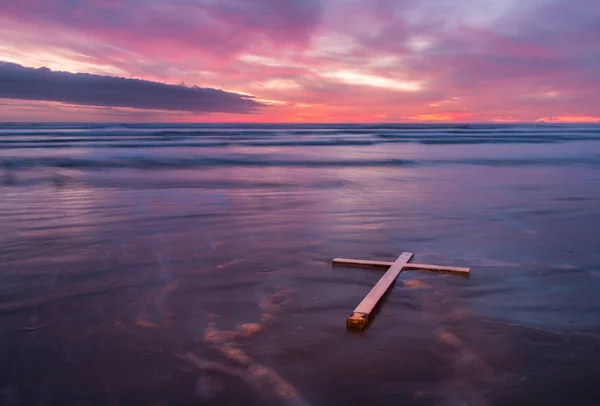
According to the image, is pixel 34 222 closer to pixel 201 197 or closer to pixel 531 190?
pixel 201 197

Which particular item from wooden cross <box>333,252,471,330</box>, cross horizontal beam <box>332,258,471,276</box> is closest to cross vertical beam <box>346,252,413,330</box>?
wooden cross <box>333,252,471,330</box>

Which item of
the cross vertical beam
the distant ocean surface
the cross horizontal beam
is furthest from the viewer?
the cross horizontal beam

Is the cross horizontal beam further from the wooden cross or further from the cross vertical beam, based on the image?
the cross vertical beam

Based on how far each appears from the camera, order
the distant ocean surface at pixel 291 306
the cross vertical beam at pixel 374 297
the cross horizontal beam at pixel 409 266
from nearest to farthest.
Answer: the distant ocean surface at pixel 291 306 < the cross vertical beam at pixel 374 297 < the cross horizontal beam at pixel 409 266

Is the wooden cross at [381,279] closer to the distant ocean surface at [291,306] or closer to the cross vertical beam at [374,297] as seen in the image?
the cross vertical beam at [374,297]

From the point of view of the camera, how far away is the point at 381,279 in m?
5.96

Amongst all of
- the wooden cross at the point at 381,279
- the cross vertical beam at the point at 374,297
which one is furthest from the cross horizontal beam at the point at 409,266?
the cross vertical beam at the point at 374,297

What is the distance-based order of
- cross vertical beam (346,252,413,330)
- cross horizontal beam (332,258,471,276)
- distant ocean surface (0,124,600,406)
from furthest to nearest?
cross horizontal beam (332,258,471,276), cross vertical beam (346,252,413,330), distant ocean surface (0,124,600,406)

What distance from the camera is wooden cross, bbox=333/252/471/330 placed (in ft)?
15.7

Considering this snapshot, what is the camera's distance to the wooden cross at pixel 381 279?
480cm

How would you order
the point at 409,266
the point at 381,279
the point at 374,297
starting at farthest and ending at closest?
1. the point at 409,266
2. the point at 381,279
3. the point at 374,297

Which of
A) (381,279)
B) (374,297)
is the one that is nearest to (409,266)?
(381,279)

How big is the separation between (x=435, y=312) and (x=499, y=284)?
132cm

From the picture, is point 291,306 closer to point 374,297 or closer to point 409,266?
point 374,297
